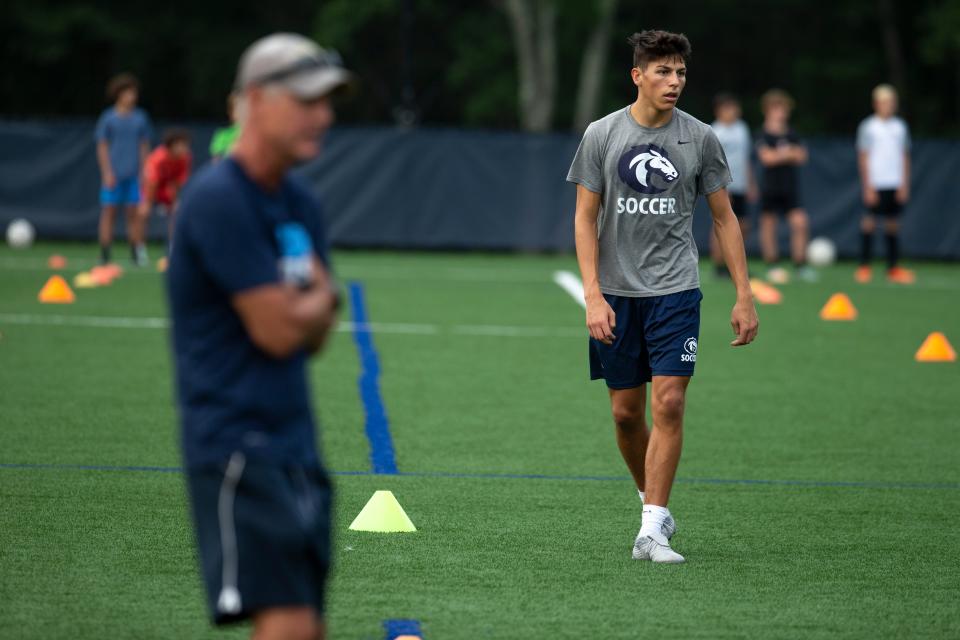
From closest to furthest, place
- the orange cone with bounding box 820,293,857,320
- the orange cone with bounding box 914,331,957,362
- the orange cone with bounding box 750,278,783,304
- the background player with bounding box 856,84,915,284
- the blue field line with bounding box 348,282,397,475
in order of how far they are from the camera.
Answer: the blue field line with bounding box 348,282,397,475, the orange cone with bounding box 914,331,957,362, the orange cone with bounding box 820,293,857,320, the orange cone with bounding box 750,278,783,304, the background player with bounding box 856,84,915,284

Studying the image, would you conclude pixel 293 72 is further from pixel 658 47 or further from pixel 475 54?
pixel 475 54

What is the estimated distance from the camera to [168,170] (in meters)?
19.7

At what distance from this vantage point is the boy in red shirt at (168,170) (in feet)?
63.0

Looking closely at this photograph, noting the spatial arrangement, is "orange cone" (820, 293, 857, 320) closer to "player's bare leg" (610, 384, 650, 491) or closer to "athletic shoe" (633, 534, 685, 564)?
"player's bare leg" (610, 384, 650, 491)

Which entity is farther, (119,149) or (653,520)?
(119,149)

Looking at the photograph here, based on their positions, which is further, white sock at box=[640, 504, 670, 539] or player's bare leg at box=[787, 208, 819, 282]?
player's bare leg at box=[787, 208, 819, 282]

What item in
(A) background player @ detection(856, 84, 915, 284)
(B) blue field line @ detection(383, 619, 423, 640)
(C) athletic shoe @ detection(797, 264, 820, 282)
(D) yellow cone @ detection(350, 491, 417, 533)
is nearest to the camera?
(B) blue field line @ detection(383, 619, 423, 640)

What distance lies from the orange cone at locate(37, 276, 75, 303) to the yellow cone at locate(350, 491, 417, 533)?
33.0 ft

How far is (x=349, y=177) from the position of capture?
83.8 ft

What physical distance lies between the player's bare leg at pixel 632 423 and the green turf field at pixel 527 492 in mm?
333

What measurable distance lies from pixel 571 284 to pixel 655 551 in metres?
14.2

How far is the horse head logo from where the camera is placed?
6617 mm

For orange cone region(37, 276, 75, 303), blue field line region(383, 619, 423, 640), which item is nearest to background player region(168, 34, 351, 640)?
blue field line region(383, 619, 423, 640)

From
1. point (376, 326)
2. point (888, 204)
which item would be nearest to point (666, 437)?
point (376, 326)
